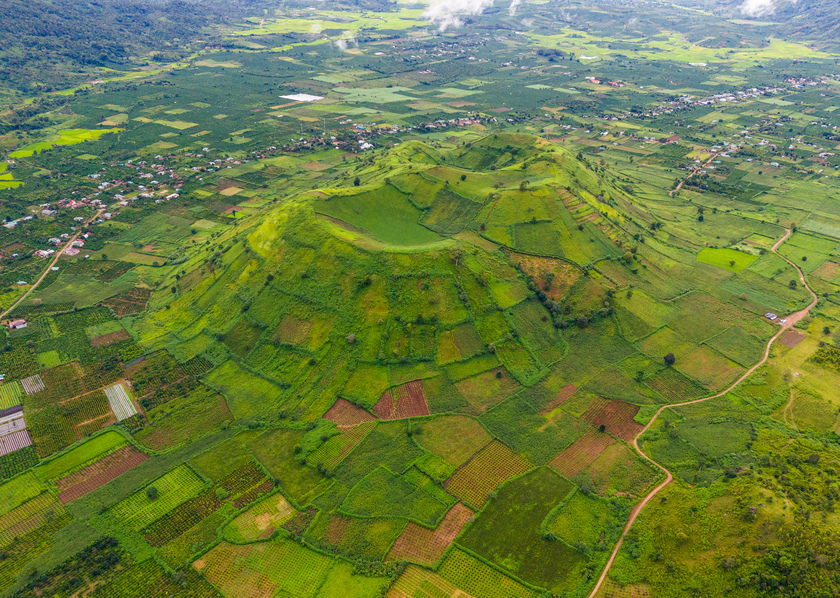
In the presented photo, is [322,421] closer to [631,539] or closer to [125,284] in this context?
[631,539]

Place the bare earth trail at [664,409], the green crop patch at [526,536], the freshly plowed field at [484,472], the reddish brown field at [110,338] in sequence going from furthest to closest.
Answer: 1. the reddish brown field at [110,338]
2. the freshly plowed field at [484,472]
3. the bare earth trail at [664,409]
4. the green crop patch at [526,536]

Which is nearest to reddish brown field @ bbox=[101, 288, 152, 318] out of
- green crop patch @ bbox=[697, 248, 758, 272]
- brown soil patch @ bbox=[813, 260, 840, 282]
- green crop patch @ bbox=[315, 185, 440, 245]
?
green crop patch @ bbox=[315, 185, 440, 245]

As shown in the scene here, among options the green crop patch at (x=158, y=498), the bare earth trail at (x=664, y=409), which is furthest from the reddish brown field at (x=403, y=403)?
the bare earth trail at (x=664, y=409)

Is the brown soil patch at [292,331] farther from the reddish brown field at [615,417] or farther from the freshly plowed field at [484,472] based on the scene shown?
the reddish brown field at [615,417]

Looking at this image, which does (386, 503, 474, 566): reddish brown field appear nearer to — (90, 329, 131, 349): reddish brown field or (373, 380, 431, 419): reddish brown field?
(373, 380, 431, 419): reddish brown field

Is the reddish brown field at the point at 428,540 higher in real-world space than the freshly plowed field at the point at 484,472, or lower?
lower

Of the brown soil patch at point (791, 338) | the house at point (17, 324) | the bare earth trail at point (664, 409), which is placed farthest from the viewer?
the house at point (17, 324)
